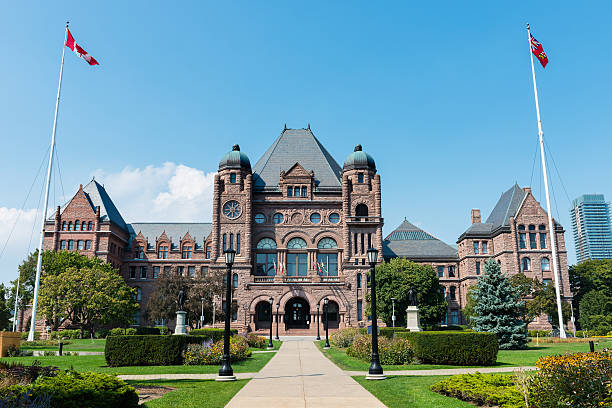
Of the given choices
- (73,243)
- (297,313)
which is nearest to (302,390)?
(297,313)

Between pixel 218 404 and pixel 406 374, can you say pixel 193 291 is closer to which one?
pixel 406 374

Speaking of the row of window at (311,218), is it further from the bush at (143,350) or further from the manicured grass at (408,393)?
the manicured grass at (408,393)

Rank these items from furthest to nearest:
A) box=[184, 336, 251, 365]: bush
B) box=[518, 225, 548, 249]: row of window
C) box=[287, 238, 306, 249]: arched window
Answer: box=[287, 238, 306, 249]: arched window → box=[518, 225, 548, 249]: row of window → box=[184, 336, 251, 365]: bush

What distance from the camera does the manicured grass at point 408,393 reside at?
12.1 metres

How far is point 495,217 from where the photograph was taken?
241 ft

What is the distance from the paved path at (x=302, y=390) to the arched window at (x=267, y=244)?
46.7 m

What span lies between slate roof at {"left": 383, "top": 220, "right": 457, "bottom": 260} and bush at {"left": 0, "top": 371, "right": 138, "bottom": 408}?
212 feet

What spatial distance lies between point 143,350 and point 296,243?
45.5 meters

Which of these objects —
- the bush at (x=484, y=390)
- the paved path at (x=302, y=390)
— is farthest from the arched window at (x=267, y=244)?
the bush at (x=484, y=390)

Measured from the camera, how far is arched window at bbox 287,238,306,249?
67.1 m

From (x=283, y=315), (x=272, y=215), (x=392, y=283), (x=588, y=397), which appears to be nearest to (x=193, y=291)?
(x=283, y=315)

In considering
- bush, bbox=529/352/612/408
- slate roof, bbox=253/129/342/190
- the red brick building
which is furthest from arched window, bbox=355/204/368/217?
bush, bbox=529/352/612/408

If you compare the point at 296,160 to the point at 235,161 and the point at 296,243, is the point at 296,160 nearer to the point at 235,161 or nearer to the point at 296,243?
the point at 235,161

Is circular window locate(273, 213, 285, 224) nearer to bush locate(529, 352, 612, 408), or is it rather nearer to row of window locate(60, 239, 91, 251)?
row of window locate(60, 239, 91, 251)
